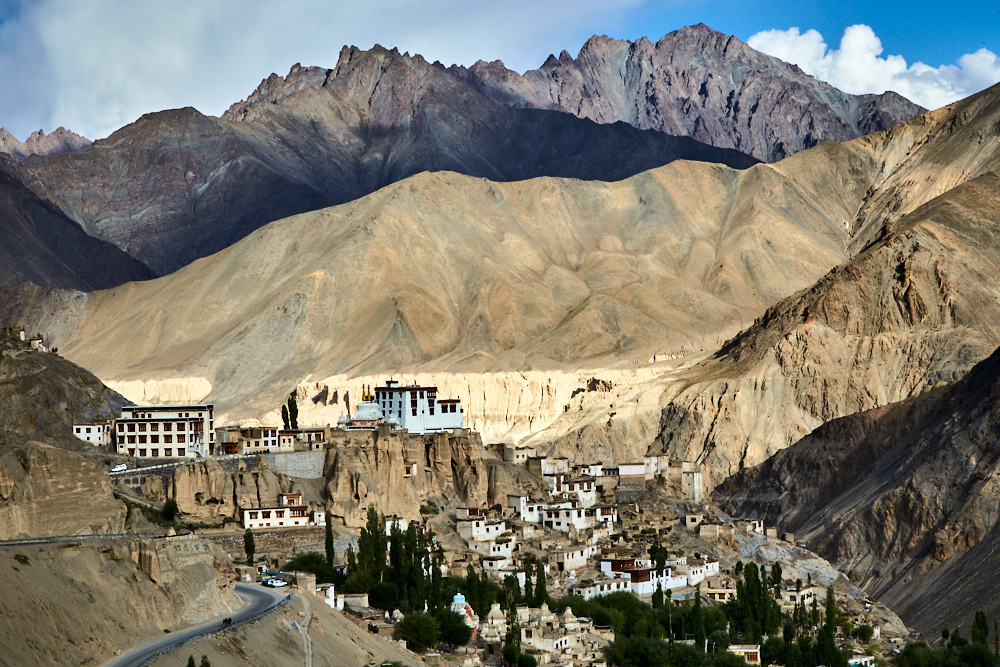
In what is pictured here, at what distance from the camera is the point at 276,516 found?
77.8 metres

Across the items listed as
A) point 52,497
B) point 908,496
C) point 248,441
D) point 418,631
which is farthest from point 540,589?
point 908,496

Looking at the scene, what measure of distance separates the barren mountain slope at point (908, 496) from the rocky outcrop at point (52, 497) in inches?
2068

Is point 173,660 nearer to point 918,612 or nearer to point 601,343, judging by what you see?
point 918,612

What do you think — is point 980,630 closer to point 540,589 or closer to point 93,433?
point 540,589

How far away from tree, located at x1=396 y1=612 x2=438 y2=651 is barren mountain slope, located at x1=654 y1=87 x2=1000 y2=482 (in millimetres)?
82652

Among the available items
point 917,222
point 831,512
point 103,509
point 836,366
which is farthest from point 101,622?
point 917,222

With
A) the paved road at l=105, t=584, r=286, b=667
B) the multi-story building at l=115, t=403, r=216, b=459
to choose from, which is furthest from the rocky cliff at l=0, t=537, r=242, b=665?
the multi-story building at l=115, t=403, r=216, b=459

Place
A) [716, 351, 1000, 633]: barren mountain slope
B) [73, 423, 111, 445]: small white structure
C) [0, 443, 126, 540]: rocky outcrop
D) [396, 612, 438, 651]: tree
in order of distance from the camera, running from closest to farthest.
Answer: [0, 443, 126, 540]: rocky outcrop, [396, 612, 438, 651]: tree, [73, 423, 111, 445]: small white structure, [716, 351, 1000, 633]: barren mountain slope

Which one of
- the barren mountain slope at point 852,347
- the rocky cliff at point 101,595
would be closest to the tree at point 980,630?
the rocky cliff at point 101,595

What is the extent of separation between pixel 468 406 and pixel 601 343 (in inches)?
1320

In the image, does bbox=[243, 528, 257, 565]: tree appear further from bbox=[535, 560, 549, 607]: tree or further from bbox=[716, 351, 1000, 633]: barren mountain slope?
bbox=[716, 351, 1000, 633]: barren mountain slope

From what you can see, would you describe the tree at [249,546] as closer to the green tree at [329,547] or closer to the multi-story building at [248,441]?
the green tree at [329,547]

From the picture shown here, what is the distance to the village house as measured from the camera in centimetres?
7738

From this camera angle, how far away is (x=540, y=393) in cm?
17350
